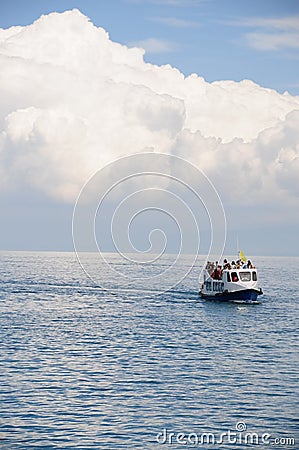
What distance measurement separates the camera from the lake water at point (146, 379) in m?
39.8

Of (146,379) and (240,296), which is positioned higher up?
(240,296)

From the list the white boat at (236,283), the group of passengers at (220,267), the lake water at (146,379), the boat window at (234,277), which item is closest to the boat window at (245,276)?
the white boat at (236,283)

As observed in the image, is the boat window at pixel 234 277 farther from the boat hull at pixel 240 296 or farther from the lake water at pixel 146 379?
the lake water at pixel 146 379

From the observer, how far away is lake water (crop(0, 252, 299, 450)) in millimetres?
39812

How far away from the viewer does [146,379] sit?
52594 mm

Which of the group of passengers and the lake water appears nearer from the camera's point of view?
the lake water

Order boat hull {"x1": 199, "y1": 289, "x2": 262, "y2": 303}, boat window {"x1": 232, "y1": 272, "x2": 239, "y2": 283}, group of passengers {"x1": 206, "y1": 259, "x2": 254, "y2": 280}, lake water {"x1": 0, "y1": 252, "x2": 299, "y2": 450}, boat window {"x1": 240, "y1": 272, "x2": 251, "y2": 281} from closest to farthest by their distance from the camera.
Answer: lake water {"x1": 0, "y1": 252, "x2": 299, "y2": 450} < boat window {"x1": 232, "y1": 272, "x2": 239, "y2": 283} < boat window {"x1": 240, "y1": 272, "x2": 251, "y2": 281} < boat hull {"x1": 199, "y1": 289, "x2": 262, "y2": 303} < group of passengers {"x1": 206, "y1": 259, "x2": 254, "y2": 280}

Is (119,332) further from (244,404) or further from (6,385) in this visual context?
(244,404)

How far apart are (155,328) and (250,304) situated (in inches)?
1204

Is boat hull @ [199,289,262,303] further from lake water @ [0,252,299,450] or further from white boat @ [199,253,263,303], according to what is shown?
lake water @ [0,252,299,450]

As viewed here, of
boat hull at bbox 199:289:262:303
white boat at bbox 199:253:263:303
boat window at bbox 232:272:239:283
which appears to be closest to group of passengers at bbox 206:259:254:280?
white boat at bbox 199:253:263:303

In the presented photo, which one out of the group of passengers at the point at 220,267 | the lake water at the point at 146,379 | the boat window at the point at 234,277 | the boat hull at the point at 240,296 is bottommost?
the lake water at the point at 146,379

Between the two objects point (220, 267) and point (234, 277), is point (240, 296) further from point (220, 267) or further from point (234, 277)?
point (220, 267)

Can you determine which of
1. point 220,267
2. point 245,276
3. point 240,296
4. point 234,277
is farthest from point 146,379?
point 220,267
